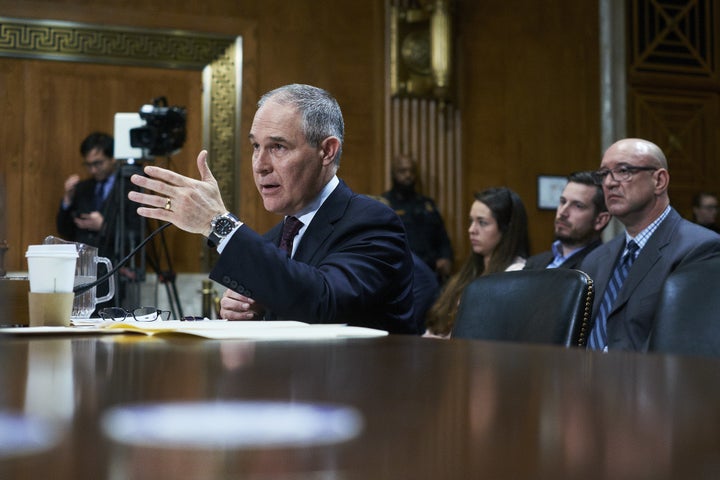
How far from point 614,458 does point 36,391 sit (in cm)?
30

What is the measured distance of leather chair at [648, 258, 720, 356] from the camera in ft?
4.93

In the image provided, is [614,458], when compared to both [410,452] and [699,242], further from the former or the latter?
[699,242]

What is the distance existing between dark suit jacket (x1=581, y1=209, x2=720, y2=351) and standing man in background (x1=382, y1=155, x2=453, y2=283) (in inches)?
126

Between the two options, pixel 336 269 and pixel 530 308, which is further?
pixel 336 269

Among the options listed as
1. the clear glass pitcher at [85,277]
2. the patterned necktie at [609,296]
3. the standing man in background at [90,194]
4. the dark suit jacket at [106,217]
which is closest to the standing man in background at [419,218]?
the standing man in background at [90,194]

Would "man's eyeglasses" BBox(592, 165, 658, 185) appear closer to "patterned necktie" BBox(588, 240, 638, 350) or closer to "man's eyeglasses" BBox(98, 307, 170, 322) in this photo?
"patterned necktie" BBox(588, 240, 638, 350)

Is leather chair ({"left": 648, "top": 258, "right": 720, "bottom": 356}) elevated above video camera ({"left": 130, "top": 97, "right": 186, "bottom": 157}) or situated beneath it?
situated beneath

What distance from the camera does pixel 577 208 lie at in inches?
151

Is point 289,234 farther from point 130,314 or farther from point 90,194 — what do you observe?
point 90,194

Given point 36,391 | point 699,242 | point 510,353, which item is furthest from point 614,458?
point 699,242

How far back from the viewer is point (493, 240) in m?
3.91

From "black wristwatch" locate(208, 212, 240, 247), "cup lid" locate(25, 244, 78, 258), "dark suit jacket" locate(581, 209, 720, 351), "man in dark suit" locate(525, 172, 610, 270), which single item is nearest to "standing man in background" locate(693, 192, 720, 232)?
"man in dark suit" locate(525, 172, 610, 270)

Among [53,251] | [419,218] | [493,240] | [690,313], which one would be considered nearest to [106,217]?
[493,240]

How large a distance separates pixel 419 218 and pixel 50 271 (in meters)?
4.84
